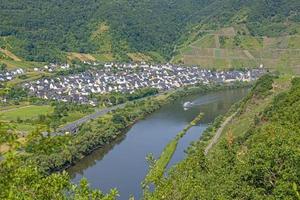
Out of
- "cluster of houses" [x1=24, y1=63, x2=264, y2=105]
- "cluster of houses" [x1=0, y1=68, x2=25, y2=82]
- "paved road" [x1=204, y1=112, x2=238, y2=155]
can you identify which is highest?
"cluster of houses" [x1=0, y1=68, x2=25, y2=82]

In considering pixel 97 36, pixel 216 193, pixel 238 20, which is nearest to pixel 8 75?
pixel 97 36

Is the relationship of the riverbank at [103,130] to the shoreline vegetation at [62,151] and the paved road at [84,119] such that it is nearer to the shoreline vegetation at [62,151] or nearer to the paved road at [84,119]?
the shoreline vegetation at [62,151]

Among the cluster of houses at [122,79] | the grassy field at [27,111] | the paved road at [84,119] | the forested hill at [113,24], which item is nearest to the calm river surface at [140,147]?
the paved road at [84,119]

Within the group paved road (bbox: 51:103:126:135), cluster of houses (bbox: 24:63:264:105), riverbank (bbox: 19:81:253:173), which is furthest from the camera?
cluster of houses (bbox: 24:63:264:105)

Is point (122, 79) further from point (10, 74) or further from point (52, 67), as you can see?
point (10, 74)

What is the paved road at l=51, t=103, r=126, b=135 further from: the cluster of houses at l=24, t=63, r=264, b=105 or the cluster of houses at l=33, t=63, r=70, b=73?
the cluster of houses at l=33, t=63, r=70, b=73

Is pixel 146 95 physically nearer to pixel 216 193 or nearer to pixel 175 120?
pixel 175 120

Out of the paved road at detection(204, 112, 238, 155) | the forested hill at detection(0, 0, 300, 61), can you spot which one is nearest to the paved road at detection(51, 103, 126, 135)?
the paved road at detection(204, 112, 238, 155)
